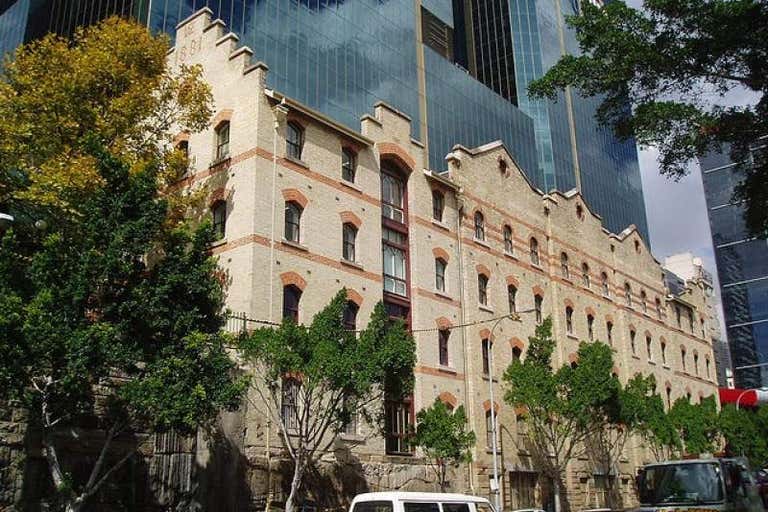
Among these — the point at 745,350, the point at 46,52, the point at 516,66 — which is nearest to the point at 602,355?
the point at 46,52

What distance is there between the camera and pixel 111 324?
1834cm

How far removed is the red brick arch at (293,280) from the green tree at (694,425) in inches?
1060

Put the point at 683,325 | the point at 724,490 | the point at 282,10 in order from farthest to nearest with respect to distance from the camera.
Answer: the point at 683,325
the point at 282,10
the point at 724,490

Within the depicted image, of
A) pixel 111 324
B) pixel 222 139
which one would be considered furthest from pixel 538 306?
pixel 111 324

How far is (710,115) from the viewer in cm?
2033

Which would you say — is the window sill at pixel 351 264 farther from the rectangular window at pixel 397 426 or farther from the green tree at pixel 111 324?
the green tree at pixel 111 324

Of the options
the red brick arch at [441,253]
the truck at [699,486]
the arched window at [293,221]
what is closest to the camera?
the truck at [699,486]

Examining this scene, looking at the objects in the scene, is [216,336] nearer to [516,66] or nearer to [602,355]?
[602,355]

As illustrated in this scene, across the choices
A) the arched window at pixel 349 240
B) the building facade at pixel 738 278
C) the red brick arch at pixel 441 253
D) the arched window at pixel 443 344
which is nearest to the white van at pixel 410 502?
the arched window at pixel 349 240

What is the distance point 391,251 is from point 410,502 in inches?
679

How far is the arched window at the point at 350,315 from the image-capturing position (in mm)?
29109

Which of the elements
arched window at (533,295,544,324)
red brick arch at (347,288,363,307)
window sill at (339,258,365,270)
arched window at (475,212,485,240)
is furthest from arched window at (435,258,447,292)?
arched window at (533,295,544,324)

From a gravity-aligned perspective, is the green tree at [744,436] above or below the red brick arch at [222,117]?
below

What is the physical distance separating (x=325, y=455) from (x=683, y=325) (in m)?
40.7
